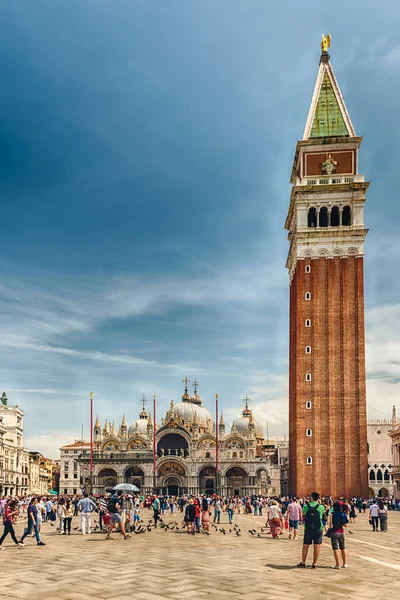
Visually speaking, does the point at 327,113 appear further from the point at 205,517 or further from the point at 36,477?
the point at 36,477

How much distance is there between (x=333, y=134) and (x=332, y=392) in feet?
84.9

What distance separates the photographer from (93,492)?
90.3 metres

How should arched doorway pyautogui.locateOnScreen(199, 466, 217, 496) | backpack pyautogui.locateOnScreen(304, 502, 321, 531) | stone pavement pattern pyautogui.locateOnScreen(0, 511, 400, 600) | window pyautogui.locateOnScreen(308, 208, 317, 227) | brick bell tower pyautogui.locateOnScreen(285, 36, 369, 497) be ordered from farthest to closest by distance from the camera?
arched doorway pyautogui.locateOnScreen(199, 466, 217, 496) → window pyautogui.locateOnScreen(308, 208, 317, 227) → brick bell tower pyautogui.locateOnScreen(285, 36, 369, 497) → backpack pyautogui.locateOnScreen(304, 502, 321, 531) → stone pavement pattern pyautogui.locateOnScreen(0, 511, 400, 600)

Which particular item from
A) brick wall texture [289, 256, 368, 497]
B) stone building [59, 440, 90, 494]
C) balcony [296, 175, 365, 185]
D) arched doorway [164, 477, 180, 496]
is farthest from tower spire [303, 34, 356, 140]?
stone building [59, 440, 90, 494]

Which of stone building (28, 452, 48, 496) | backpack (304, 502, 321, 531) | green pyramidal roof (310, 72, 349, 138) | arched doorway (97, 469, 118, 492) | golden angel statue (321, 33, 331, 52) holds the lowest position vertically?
stone building (28, 452, 48, 496)

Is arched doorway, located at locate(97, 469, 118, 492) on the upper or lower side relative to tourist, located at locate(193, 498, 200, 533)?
lower

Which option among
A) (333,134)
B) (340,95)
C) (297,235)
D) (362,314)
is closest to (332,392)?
(362,314)

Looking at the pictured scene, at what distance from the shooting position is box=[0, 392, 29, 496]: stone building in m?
90.9

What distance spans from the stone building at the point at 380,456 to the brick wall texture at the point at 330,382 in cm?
3075

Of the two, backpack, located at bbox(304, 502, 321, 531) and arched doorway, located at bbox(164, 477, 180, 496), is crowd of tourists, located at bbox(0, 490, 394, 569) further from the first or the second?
arched doorway, located at bbox(164, 477, 180, 496)

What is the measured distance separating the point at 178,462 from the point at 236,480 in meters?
8.06

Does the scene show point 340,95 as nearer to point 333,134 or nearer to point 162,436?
point 333,134

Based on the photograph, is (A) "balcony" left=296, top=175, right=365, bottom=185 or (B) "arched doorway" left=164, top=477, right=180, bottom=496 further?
(B) "arched doorway" left=164, top=477, right=180, bottom=496

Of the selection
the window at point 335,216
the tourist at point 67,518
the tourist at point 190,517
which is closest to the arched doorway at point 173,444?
the window at point 335,216
